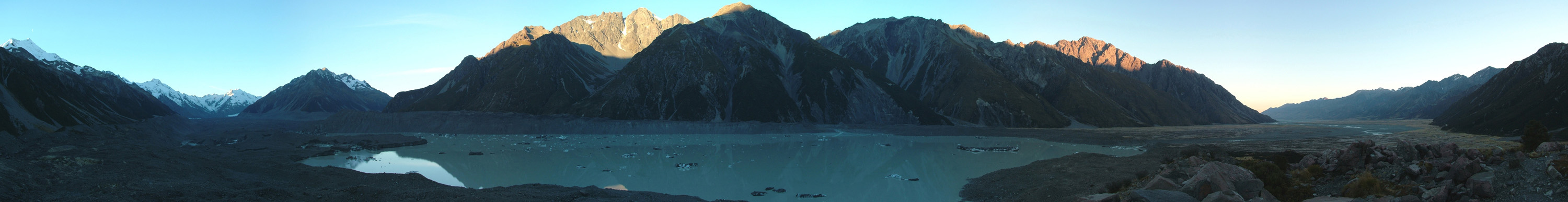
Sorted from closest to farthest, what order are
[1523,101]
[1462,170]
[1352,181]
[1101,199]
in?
[1462,170] < [1101,199] < [1352,181] < [1523,101]

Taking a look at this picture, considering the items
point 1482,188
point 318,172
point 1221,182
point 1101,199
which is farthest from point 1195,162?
point 318,172

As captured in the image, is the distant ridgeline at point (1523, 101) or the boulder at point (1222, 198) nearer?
the boulder at point (1222, 198)

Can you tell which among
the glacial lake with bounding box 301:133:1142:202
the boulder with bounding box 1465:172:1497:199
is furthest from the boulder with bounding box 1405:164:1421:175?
the glacial lake with bounding box 301:133:1142:202

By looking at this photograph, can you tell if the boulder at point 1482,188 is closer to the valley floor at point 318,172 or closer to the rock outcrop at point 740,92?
the valley floor at point 318,172

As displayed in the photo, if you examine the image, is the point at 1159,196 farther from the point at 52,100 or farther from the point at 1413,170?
the point at 52,100

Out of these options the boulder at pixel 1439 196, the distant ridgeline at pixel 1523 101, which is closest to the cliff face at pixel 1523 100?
the distant ridgeline at pixel 1523 101

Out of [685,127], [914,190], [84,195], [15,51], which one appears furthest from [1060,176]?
[15,51]

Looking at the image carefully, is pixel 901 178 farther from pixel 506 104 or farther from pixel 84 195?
pixel 506 104
